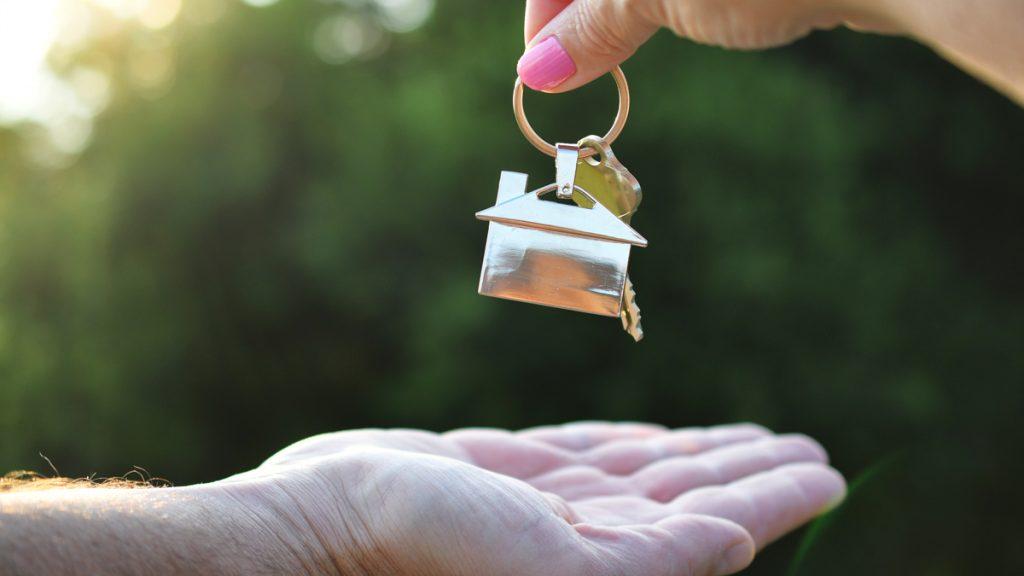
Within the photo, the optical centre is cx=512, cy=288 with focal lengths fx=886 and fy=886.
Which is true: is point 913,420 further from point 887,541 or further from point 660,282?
point 660,282

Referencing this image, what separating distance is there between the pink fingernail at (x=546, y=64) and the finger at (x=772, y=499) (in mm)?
1098

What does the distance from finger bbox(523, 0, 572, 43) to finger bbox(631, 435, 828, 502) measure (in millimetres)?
1281

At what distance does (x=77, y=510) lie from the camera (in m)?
1.62

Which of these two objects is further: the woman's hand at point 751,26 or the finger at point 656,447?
the finger at point 656,447

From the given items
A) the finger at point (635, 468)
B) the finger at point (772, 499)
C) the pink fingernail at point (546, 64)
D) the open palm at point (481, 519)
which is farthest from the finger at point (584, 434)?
the pink fingernail at point (546, 64)

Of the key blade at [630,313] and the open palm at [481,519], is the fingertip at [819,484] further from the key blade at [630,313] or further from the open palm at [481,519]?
the key blade at [630,313]

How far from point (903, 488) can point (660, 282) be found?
6.17 ft

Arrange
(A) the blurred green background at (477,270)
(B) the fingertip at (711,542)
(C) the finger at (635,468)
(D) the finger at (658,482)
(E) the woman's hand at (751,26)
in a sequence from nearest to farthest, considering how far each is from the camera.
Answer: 1. (E) the woman's hand at (751,26)
2. (B) the fingertip at (711,542)
3. (D) the finger at (658,482)
4. (C) the finger at (635,468)
5. (A) the blurred green background at (477,270)

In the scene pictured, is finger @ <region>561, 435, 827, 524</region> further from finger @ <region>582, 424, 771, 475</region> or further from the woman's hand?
the woman's hand

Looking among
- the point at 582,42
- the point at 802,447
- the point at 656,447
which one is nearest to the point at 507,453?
the point at 656,447

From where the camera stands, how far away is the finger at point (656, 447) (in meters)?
2.74

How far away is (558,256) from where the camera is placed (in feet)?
5.99

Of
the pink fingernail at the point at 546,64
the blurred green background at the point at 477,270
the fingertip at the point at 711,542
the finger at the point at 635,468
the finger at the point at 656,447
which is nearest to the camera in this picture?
the fingertip at the point at 711,542

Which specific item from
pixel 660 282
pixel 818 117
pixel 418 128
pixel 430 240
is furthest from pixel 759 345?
pixel 418 128
